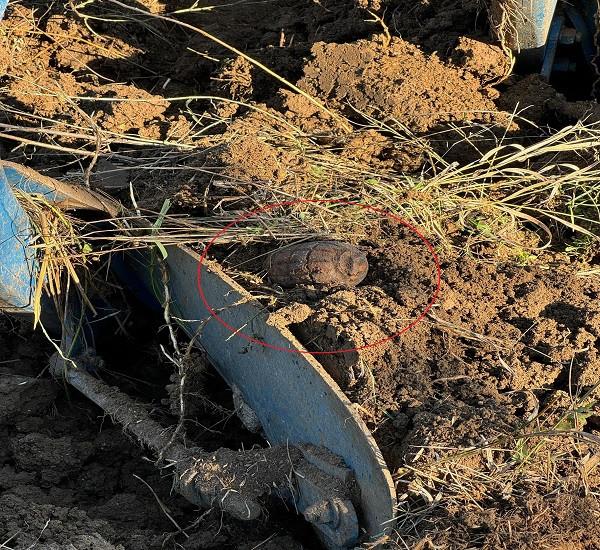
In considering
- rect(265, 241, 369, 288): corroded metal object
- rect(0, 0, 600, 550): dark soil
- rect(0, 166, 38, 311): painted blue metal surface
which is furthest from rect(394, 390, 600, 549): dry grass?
rect(0, 166, 38, 311): painted blue metal surface

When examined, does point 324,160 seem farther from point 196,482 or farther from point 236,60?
point 196,482

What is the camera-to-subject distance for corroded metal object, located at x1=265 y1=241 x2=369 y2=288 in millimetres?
2887

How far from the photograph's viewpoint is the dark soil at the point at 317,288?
2.50 meters

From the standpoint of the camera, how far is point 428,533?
2.28 metres

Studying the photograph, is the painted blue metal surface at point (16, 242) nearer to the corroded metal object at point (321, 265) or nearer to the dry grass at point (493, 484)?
the corroded metal object at point (321, 265)

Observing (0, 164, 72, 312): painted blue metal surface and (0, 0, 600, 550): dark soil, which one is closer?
(0, 0, 600, 550): dark soil

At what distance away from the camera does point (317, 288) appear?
114 inches

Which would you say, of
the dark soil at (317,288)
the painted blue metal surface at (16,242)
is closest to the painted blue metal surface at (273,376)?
the dark soil at (317,288)

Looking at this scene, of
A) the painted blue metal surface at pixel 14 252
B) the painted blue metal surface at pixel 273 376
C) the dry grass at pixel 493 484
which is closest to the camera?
the dry grass at pixel 493 484

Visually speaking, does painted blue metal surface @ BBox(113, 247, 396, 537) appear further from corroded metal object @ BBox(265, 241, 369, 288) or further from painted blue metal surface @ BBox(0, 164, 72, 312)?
painted blue metal surface @ BBox(0, 164, 72, 312)

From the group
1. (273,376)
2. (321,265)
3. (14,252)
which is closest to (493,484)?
(273,376)

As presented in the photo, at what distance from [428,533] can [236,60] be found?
8.18 ft

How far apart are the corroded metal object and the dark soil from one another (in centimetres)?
6

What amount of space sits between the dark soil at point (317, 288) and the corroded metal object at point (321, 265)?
0.20ft
